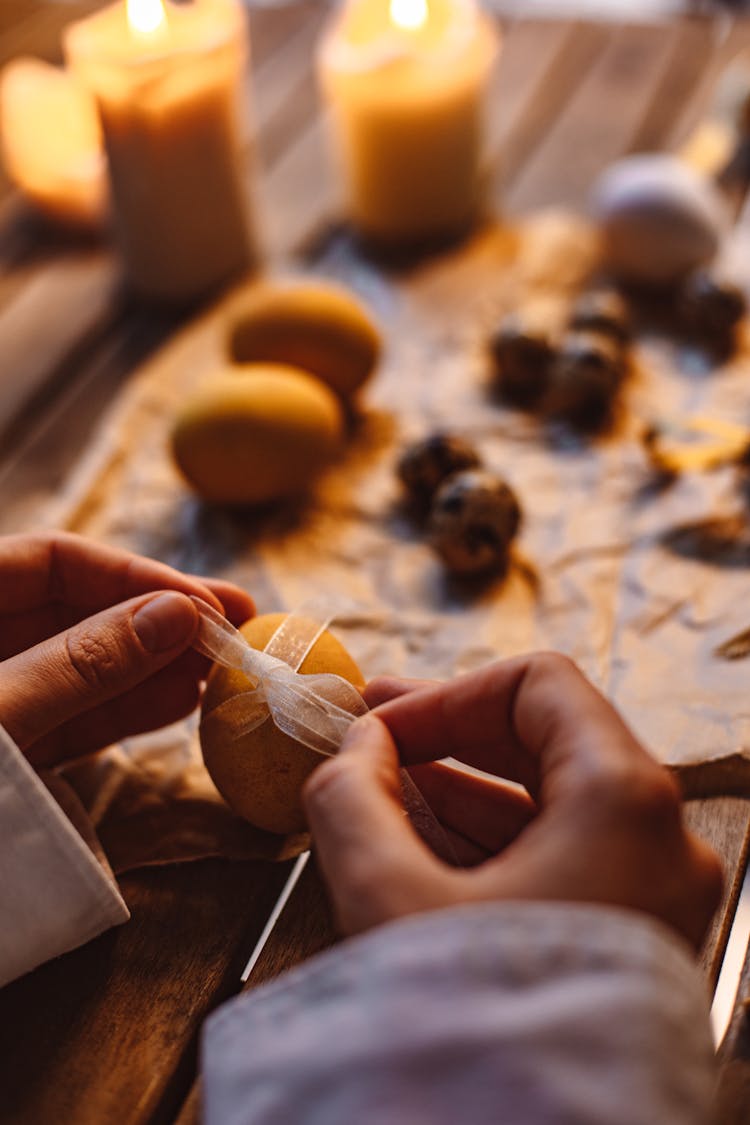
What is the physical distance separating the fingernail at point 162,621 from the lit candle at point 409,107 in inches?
25.9

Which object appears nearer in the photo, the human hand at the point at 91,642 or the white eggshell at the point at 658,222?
the human hand at the point at 91,642

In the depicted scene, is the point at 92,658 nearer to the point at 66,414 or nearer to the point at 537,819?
the point at 537,819

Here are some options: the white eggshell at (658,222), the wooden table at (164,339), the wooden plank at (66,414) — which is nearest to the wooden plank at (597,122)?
the wooden table at (164,339)

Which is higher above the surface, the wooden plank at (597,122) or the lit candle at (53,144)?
the lit candle at (53,144)

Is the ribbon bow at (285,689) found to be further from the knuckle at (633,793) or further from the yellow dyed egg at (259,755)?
the knuckle at (633,793)

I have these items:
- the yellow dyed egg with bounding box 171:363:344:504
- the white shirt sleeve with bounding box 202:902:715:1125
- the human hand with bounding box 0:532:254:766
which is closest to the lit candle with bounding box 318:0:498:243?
the yellow dyed egg with bounding box 171:363:344:504

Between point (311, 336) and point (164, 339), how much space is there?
22 centimetres

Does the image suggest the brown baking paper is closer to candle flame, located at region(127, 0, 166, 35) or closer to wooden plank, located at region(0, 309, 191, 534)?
wooden plank, located at region(0, 309, 191, 534)

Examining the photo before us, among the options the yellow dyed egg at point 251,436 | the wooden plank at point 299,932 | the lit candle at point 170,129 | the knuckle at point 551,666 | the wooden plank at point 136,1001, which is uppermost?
the lit candle at point 170,129

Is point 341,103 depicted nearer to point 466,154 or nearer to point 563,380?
point 466,154

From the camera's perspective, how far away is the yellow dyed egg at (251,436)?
74 centimetres

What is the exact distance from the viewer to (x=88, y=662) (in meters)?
0.51

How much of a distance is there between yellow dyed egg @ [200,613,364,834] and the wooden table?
4 cm

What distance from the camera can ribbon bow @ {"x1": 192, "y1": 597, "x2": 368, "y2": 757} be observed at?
0.51 m
